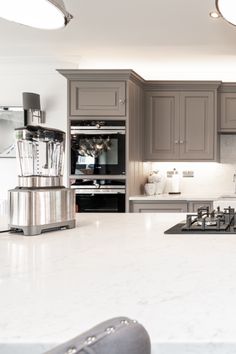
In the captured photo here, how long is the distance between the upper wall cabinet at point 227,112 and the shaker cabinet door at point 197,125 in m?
0.17

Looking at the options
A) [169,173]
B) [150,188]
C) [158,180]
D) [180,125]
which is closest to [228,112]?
[180,125]

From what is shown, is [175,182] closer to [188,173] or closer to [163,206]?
[188,173]

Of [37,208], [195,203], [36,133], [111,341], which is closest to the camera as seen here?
[111,341]

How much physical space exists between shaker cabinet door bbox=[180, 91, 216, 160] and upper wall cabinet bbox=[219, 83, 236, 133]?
17cm

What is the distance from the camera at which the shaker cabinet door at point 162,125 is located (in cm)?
443

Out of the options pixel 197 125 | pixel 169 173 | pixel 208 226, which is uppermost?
pixel 197 125

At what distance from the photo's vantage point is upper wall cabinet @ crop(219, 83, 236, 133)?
4.49m

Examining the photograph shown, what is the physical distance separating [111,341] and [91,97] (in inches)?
149

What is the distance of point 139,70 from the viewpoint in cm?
491

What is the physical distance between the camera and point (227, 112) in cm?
450

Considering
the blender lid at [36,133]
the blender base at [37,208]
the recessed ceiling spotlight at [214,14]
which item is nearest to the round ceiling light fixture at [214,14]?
the recessed ceiling spotlight at [214,14]

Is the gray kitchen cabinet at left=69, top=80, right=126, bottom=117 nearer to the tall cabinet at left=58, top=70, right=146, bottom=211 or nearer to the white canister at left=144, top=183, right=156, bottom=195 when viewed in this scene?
the tall cabinet at left=58, top=70, right=146, bottom=211

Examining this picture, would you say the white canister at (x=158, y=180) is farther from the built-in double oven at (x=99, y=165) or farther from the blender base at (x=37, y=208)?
the blender base at (x=37, y=208)

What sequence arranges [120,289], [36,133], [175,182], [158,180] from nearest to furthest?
[120,289] → [36,133] → [158,180] → [175,182]
